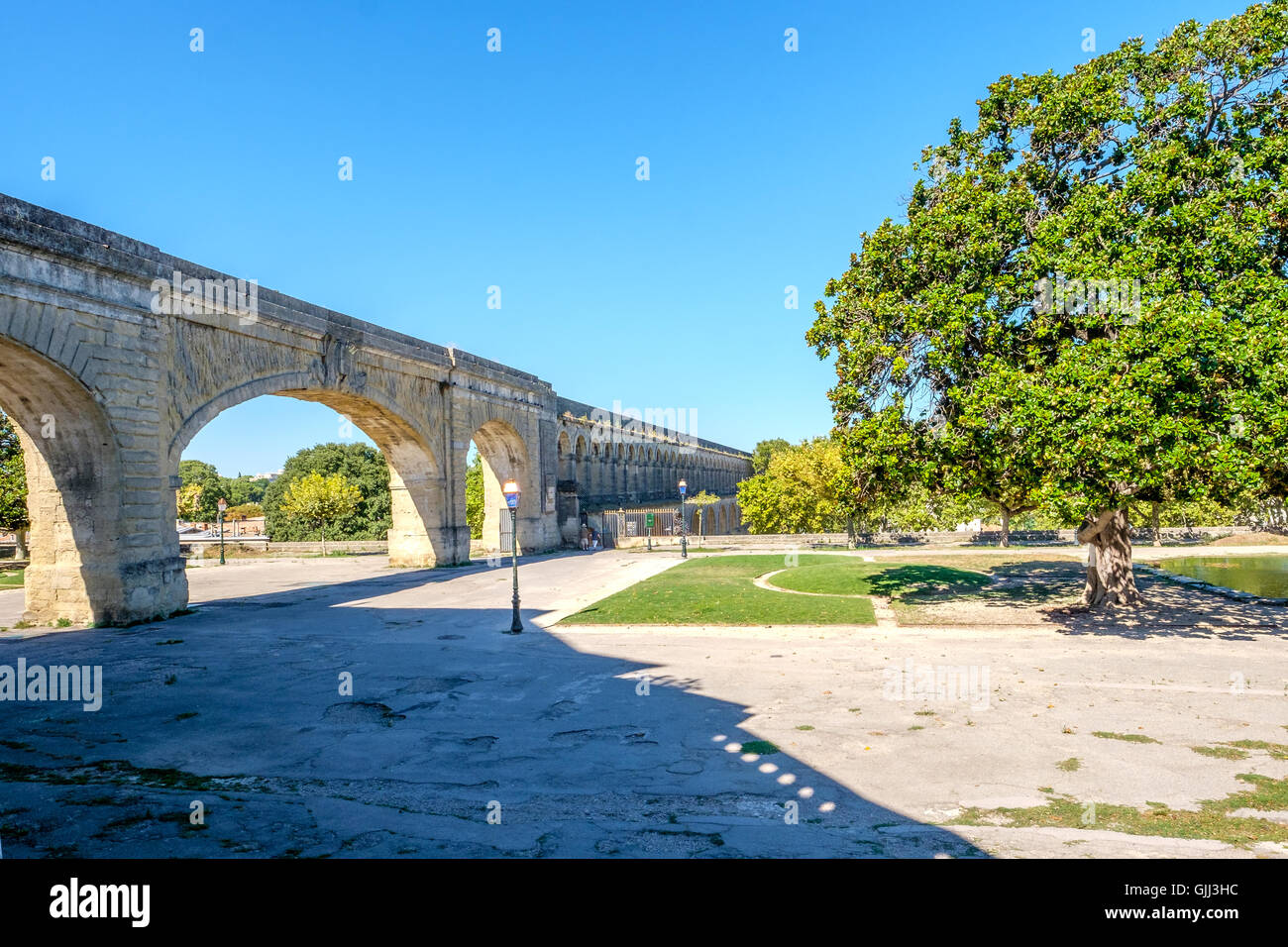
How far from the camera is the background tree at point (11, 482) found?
31.7 meters

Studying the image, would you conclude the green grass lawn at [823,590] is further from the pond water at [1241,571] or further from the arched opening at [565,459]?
the arched opening at [565,459]

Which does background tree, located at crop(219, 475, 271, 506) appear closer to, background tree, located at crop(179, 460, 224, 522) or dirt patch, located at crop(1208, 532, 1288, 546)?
background tree, located at crop(179, 460, 224, 522)

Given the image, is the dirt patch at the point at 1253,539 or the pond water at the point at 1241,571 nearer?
the pond water at the point at 1241,571

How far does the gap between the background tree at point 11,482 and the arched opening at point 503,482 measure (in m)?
19.0

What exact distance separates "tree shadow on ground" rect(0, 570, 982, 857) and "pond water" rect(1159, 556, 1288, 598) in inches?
667

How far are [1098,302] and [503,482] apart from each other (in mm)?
26771

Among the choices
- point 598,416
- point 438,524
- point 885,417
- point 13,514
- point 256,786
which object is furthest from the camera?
point 598,416

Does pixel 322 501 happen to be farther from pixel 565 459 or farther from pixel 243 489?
pixel 243 489

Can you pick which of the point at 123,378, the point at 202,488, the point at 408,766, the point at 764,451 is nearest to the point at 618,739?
the point at 408,766

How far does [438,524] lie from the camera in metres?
27.6

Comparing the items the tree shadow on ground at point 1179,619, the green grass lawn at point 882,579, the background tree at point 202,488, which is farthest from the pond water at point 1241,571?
the background tree at point 202,488
